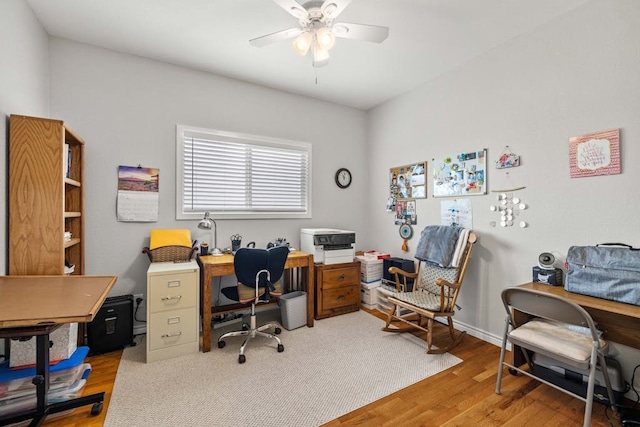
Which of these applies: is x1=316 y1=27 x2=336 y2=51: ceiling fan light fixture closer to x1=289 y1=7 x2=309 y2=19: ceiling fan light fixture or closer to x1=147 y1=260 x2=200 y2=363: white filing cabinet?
x1=289 y1=7 x2=309 y2=19: ceiling fan light fixture

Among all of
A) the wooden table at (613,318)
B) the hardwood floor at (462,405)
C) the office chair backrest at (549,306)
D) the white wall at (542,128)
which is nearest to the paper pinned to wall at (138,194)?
the hardwood floor at (462,405)

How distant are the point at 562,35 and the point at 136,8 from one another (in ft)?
10.6

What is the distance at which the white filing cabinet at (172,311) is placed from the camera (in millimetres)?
2289

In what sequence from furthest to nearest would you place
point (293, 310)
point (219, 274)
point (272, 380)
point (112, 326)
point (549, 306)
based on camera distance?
point (293, 310) → point (219, 274) → point (112, 326) → point (272, 380) → point (549, 306)

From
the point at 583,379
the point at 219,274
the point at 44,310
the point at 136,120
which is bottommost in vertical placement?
the point at 583,379

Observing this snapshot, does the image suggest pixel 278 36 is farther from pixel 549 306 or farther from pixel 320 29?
pixel 549 306

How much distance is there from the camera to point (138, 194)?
275 cm

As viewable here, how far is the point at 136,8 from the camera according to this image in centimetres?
209

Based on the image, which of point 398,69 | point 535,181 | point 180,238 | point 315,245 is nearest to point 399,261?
point 315,245

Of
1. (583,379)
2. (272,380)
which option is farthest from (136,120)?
(583,379)

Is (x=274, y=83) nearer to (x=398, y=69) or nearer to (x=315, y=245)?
(x=398, y=69)

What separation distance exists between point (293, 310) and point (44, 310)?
2011mm

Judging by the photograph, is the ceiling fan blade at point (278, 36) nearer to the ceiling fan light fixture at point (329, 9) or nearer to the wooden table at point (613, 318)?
the ceiling fan light fixture at point (329, 9)

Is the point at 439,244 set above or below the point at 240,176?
below
